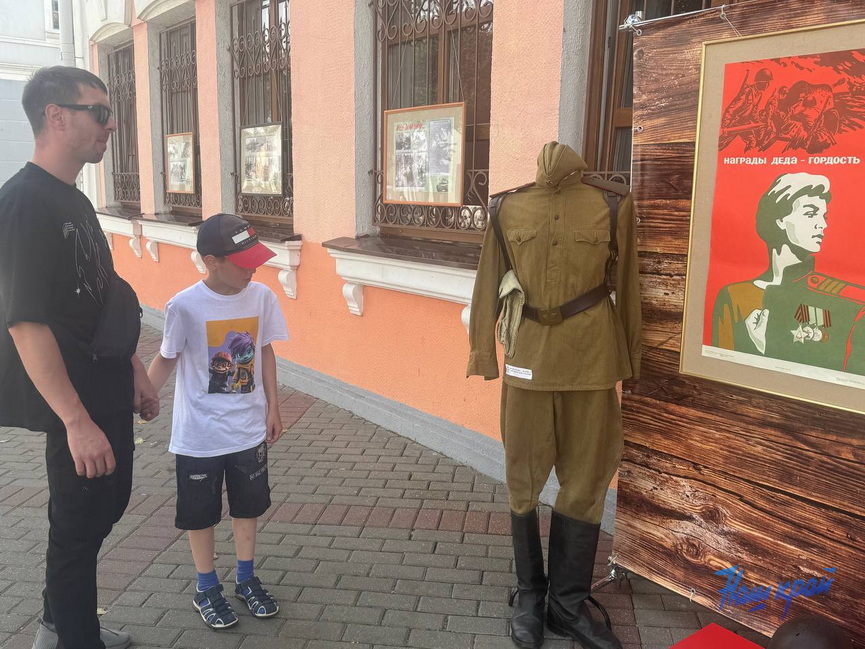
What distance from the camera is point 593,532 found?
281 centimetres

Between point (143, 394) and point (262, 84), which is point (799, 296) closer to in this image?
point (143, 394)

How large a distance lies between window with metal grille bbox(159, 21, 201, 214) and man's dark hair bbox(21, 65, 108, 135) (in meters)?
5.81

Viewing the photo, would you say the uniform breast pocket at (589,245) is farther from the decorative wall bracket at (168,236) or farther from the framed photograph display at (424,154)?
the decorative wall bracket at (168,236)

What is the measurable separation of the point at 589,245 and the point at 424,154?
2.36 m

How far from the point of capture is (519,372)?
9.00 ft

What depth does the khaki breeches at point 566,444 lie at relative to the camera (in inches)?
108

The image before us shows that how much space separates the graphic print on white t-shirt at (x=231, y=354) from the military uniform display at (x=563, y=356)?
0.93 m

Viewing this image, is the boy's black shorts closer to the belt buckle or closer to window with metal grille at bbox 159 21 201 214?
the belt buckle

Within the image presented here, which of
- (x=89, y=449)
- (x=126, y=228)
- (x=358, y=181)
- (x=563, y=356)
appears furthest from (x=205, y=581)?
(x=126, y=228)

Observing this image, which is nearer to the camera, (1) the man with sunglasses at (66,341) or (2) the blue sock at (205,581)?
(1) the man with sunglasses at (66,341)

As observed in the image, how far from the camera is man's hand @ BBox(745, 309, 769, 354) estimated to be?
2.48 metres

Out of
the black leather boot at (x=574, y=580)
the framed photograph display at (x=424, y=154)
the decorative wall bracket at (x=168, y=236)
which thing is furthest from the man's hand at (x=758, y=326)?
the decorative wall bracket at (x=168, y=236)

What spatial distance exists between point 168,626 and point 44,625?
18.3 inches

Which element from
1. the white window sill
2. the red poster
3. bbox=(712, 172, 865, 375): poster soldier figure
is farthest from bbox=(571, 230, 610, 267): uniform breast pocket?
the white window sill
